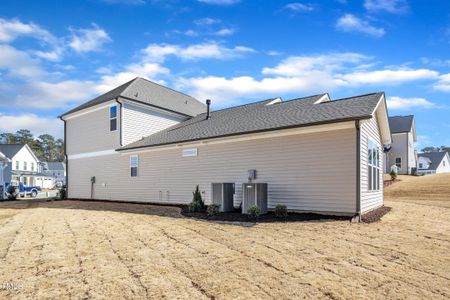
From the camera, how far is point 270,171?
10.8 meters

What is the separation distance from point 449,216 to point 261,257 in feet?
26.8

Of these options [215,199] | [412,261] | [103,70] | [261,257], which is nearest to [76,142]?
[103,70]

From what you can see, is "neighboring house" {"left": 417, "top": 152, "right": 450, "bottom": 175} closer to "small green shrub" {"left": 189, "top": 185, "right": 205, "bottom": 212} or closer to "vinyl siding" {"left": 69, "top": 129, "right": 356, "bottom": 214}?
"vinyl siding" {"left": 69, "top": 129, "right": 356, "bottom": 214}

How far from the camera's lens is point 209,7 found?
12.0m

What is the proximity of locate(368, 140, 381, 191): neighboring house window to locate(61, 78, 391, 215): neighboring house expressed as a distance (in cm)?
4

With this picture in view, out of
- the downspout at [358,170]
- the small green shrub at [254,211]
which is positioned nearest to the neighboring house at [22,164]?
the small green shrub at [254,211]

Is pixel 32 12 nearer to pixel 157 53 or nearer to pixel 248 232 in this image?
pixel 157 53

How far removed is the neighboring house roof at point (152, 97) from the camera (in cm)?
1862

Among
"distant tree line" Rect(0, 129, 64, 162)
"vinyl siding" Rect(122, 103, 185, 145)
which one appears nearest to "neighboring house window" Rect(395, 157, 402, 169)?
"vinyl siding" Rect(122, 103, 185, 145)

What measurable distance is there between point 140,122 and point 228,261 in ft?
48.6

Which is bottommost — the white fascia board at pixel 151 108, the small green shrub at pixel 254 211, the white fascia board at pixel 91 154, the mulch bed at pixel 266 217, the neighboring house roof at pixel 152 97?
the mulch bed at pixel 266 217

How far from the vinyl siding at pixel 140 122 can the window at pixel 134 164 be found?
4.66 ft

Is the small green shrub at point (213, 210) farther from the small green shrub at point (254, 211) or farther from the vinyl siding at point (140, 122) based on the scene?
the vinyl siding at point (140, 122)

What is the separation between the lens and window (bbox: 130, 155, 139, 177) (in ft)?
53.6
